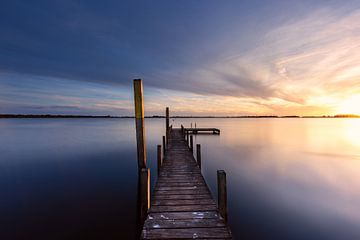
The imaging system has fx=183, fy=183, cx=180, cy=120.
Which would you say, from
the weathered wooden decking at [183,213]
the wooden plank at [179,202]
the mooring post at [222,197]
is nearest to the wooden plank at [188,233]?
the weathered wooden decking at [183,213]

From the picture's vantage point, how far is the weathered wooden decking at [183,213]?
393 cm

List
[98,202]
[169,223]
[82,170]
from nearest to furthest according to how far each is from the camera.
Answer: [169,223] → [98,202] → [82,170]

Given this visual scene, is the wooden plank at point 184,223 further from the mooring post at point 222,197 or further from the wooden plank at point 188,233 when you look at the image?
the mooring post at point 222,197

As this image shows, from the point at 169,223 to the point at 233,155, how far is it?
51.4ft

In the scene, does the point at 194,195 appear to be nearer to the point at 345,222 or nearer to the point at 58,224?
the point at 58,224

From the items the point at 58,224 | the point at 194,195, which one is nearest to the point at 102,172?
the point at 58,224

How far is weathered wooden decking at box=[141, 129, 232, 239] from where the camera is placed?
12.9ft

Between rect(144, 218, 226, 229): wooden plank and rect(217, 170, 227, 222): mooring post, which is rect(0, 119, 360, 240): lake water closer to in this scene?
rect(217, 170, 227, 222): mooring post

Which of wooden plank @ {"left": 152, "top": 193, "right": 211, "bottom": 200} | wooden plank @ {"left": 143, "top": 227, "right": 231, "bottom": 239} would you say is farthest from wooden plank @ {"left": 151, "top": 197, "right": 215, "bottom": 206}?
wooden plank @ {"left": 143, "top": 227, "right": 231, "bottom": 239}

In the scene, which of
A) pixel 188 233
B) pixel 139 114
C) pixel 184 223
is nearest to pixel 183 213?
pixel 184 223

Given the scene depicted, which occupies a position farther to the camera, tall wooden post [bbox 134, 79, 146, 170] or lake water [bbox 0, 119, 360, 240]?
lake water [bbox 0, 119, 360, 240]

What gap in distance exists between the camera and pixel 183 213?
15.3ft

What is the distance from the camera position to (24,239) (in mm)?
6148

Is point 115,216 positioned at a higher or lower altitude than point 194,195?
lower
